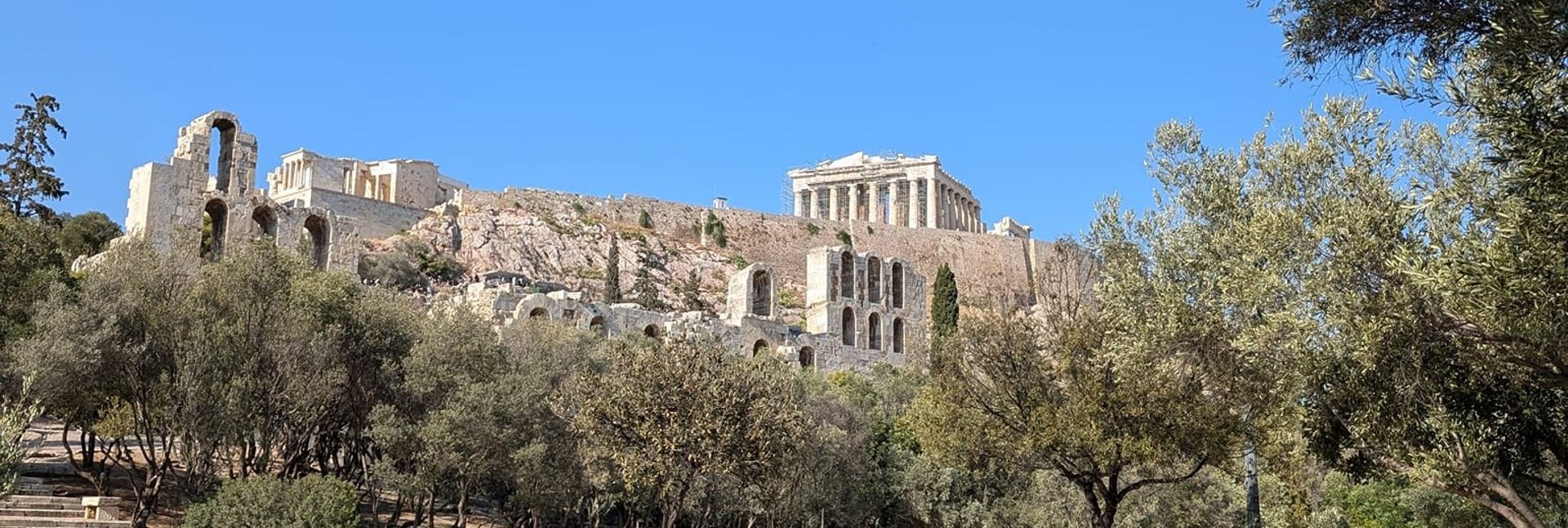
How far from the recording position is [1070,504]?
32.5m

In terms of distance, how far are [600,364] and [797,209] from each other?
247 ft

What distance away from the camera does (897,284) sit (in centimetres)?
6594

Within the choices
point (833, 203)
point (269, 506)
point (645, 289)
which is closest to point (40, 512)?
point (269, 506)

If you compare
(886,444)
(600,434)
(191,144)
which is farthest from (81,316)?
(886,444)

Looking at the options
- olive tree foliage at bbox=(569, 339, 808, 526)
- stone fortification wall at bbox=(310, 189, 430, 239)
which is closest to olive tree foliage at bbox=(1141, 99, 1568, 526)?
olive tree foliage at bbox=(569, 339, 808, 526)

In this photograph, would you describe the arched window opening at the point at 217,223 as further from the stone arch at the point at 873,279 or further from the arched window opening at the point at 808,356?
the stone arch at the point at 873,279

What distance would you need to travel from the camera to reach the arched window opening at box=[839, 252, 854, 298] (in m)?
63.1

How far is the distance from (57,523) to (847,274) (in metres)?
45.8

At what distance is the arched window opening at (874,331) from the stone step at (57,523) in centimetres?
4418

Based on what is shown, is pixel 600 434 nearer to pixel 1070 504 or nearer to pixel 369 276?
pixel 1070 504

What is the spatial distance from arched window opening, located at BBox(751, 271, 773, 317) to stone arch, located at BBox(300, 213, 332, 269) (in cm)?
2352

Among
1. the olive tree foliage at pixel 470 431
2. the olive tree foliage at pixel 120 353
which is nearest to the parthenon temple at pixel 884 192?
the olive tree foliage at pixel 470 431

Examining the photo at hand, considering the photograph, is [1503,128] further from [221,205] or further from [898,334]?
[898,334]

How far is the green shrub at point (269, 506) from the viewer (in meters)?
20.4
